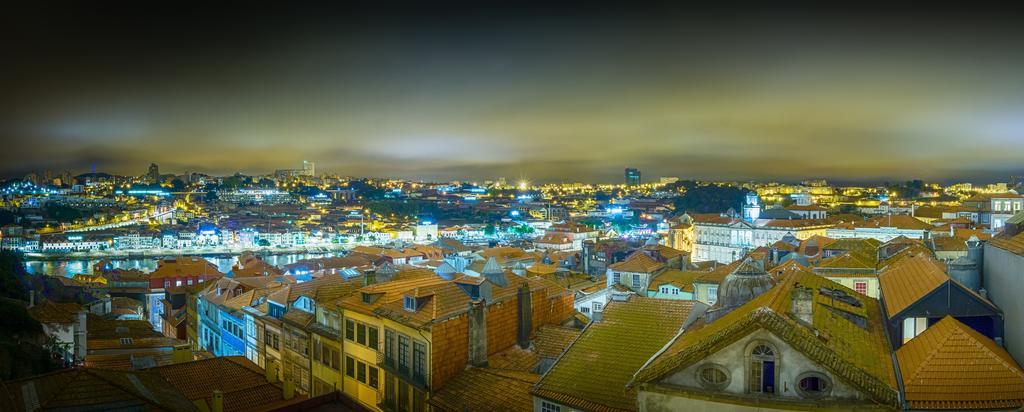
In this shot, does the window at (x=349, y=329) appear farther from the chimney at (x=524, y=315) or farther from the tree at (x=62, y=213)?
the tree at (x=62, y=213)

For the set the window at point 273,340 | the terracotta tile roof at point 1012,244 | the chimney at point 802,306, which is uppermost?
the terracotta tile roof at point 1012,244

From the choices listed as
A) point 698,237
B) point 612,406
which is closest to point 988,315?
point 612,406

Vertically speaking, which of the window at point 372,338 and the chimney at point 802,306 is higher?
the chimney at point 802,306

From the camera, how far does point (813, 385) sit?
7.06 m

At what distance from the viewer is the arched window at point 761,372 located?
Answer: 281 inches

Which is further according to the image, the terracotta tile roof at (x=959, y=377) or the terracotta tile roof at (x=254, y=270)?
the terracotta tile roof at (x=254, y=270)

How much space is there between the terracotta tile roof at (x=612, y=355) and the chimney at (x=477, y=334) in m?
2.97

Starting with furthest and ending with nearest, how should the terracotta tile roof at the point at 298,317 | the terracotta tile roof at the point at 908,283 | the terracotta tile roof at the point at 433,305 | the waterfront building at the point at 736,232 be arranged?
1. the waterfront building at the point at 736,232
2. the terracotta tile roof at the point at 298,317
3. the terracotta tile roof at the point at 433,305
4. the terracotta tile roof at the point at 908,283

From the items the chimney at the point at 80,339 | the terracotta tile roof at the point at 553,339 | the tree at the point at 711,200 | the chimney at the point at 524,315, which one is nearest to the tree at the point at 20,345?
the chimney at the point at 80,339

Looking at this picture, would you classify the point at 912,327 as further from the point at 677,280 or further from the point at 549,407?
the point at 677,280

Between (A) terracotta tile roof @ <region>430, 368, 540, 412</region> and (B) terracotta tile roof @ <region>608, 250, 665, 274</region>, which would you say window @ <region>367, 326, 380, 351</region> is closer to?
(A) terracotta tile roof @ <region>430, 368, 540, 412</region>

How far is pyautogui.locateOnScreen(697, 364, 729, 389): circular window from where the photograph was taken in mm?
7297

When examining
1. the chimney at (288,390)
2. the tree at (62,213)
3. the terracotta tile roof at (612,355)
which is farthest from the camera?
the tree at (62,213)

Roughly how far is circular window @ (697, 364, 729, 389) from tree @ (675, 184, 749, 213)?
106 metres
